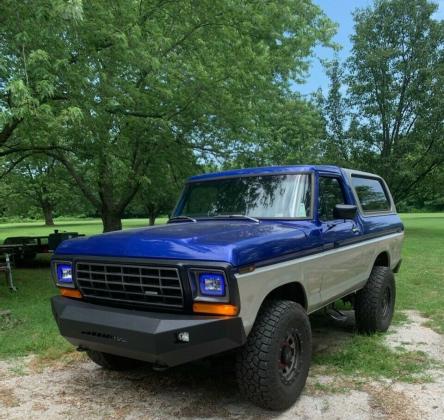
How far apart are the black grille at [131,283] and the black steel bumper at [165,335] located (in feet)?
0.37

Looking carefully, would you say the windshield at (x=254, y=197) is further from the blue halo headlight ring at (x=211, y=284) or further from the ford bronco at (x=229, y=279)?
the blue halo headlight ring at (x=211, y=284)

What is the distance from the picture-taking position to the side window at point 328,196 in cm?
470

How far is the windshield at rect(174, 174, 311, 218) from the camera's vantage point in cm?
451

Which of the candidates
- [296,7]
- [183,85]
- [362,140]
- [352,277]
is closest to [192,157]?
[183,85]

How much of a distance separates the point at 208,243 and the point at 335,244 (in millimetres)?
1740

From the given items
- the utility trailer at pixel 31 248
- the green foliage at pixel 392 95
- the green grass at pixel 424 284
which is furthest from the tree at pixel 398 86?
the utility trailer at pixel 31 248

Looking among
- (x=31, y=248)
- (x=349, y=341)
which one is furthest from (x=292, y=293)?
(x=31, y=248)

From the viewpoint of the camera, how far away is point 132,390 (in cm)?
419

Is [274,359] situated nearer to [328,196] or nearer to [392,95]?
[328,196]

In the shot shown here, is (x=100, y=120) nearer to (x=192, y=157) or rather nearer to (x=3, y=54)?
(x=3, y=54)

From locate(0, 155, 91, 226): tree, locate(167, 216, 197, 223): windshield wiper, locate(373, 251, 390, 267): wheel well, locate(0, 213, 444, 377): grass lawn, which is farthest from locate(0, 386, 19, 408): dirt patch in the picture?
locate(0, 155, 91, 226): tree

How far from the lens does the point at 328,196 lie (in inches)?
193

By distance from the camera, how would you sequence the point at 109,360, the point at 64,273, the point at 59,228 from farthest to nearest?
the point at 59,228 → the point at 109,360 → the point at 64,273

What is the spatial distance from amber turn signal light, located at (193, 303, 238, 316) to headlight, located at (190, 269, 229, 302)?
0.13 ft
